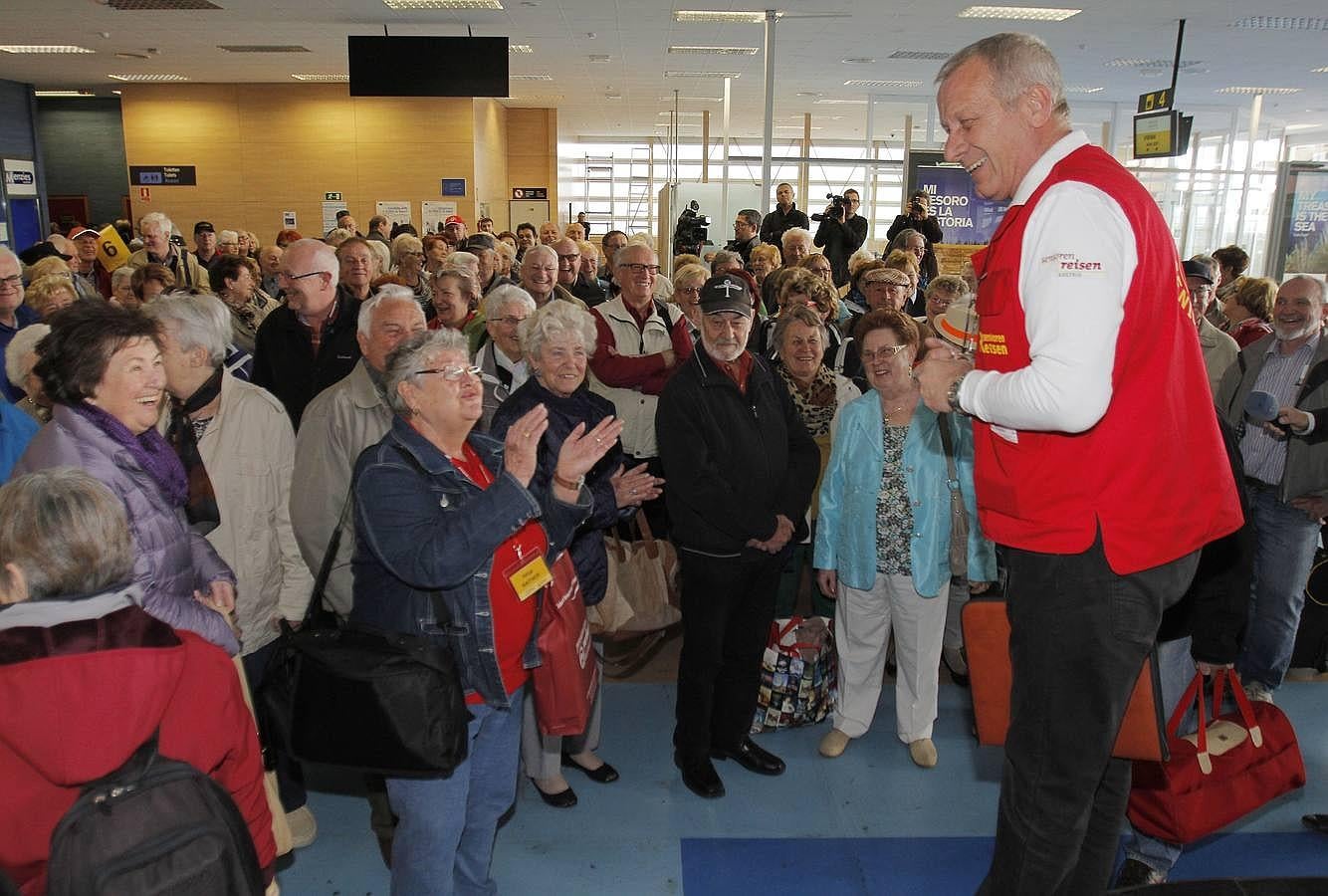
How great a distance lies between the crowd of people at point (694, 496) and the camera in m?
1.58

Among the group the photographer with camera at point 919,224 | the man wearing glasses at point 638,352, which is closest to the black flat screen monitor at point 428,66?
the photographer with camera at point 919,224

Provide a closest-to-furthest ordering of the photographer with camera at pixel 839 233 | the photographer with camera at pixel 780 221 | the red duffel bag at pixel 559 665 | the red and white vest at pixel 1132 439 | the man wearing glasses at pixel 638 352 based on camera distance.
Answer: the red and white vest at pixel 1132 439 < the red duffel bag at pixel 559 665 < the man wearing glasses at pixel 638 352 < the photographer with camera at pixel 839 233 < the photographer with camera at pixel 780 221

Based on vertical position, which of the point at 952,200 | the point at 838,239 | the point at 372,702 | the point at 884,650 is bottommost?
the point at 884,650

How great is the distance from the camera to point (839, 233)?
9180 millimetres

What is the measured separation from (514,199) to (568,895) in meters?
17.7

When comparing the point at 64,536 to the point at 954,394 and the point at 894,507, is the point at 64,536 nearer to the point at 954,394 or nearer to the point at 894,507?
the point at 954,394

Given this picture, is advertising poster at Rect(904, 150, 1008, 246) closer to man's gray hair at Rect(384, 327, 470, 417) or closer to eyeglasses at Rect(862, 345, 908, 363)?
eyeglasses at Rect(862, 345, 908, 363)

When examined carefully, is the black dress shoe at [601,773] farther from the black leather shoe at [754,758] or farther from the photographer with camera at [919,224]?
the photographer with camera at [919,224]

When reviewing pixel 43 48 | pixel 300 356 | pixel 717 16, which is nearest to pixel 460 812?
pixel 300 356

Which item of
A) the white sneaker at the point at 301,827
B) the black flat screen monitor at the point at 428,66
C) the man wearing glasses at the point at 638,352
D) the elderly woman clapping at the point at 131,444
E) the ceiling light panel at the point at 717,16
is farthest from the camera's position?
the ceiling light panel at the point at 717,16

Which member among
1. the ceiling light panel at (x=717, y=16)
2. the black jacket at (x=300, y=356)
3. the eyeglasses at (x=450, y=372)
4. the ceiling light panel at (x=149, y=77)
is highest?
the ceiling light panel at (x=717, y=16)

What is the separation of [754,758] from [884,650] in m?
0.65

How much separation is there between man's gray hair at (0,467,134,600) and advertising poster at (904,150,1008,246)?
1092cm

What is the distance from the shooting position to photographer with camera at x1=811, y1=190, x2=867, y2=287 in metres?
9.16
